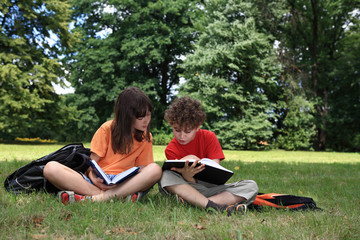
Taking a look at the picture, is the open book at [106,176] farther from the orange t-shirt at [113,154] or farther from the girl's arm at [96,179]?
the orange t-shirt at [113,154]

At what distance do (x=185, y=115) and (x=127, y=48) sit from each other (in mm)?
18175

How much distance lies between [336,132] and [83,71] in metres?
17.2

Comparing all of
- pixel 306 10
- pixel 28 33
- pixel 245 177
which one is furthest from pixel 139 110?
pixel 306 10

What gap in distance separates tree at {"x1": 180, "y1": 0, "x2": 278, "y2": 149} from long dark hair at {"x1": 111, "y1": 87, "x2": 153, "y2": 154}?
14.0m

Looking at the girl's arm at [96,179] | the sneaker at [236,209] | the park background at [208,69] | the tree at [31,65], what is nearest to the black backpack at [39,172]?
the girl's arm at [96,179]

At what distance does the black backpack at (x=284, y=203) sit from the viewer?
2.99 m

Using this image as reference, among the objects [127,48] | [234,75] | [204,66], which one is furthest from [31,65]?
[234,75]

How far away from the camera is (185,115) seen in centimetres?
301

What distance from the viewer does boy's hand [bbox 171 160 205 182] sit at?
2690 mm

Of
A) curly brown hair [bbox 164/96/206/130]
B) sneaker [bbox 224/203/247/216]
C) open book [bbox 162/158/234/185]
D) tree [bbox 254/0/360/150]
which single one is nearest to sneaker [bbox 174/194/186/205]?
open book [bbox 162/158/234/185]

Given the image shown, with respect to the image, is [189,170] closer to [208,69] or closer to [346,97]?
[208,69]

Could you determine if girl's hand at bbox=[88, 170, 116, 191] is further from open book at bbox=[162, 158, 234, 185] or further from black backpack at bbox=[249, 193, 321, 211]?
black backpack at bbox=[249, 193, 321, 211]

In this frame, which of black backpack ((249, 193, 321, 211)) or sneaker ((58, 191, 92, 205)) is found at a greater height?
sneaker ((58, 191, 92, 205))

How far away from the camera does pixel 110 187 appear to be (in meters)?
2.97
